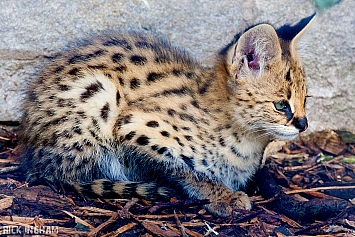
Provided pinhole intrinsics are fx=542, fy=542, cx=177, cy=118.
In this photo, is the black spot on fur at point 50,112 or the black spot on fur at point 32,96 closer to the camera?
the black spot on fur at point 50,112

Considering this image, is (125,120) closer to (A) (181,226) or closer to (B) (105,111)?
(B) (105,111)

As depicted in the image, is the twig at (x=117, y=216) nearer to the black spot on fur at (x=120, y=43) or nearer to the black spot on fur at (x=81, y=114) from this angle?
the black spot on fur at (x=81, y=114)

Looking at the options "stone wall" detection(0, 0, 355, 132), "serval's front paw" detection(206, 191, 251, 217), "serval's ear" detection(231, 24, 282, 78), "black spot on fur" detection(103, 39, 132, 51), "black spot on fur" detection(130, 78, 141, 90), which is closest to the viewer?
"serval's ear" detection(231, 24, 282, 78)

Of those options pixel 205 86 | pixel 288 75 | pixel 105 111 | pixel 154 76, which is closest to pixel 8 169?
pixel 105 111

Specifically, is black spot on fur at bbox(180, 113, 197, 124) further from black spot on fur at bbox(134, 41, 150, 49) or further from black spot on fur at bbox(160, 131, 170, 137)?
black spot on fur at bbox(134, 41, 150, 49)

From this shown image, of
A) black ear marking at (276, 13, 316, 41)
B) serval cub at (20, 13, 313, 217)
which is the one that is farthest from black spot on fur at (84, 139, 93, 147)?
black ear marking at (276, 13, 316, 41)

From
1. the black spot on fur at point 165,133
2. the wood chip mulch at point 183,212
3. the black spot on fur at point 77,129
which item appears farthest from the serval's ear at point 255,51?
the black spot on fur at point 77,129
